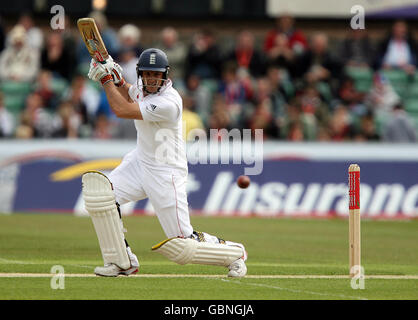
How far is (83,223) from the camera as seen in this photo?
645 inches

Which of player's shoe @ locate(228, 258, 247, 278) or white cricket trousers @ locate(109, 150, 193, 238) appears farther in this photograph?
player's shoe @ locate(228, 258, 247, 278)

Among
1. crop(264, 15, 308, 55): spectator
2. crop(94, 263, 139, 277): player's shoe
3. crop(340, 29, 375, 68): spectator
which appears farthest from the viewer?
crop(340, 29, 375, 68): spectator

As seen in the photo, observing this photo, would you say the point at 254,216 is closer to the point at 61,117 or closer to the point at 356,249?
the point at 61,117

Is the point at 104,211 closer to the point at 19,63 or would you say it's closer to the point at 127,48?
the point at 127,48

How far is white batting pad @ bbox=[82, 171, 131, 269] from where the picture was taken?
9.36 m

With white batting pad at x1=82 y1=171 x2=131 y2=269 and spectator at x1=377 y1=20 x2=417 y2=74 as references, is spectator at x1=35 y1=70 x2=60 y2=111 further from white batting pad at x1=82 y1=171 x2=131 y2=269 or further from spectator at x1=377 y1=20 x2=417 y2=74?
white batting pad at x1=82 y1=171 x2=131 y2=269

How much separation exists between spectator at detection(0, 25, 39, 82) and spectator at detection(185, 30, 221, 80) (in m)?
3.38

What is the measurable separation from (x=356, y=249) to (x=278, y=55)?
12415 mm

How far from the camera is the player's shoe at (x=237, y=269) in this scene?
9898 mm

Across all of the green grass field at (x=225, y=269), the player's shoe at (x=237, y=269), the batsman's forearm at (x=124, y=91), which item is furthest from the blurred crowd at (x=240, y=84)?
the player's shoe at (x=237, y=269)

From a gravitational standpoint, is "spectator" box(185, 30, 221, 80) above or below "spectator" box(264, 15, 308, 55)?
below

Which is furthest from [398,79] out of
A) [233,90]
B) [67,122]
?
[67,122]

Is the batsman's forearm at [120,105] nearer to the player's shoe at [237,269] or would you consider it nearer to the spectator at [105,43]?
the player's shoe at [237,269]

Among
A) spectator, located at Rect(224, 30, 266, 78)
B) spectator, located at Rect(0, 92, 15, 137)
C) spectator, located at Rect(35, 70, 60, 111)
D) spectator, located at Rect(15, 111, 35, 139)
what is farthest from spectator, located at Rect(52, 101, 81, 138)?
spectator, located at Rect(224, 30, 266, 78)
